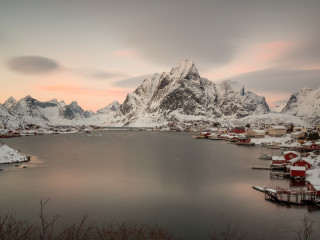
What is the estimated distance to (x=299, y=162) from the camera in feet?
130

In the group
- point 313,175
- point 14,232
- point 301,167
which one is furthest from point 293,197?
point 14,232

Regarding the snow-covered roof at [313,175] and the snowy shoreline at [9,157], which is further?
the snowy shoreline at [9,157]

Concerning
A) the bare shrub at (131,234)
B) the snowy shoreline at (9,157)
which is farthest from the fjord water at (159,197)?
the snowy shoreline at (9,157)

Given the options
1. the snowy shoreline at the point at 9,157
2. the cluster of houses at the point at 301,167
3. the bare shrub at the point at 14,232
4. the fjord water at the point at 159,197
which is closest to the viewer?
the bare shrub at the point at 14,232

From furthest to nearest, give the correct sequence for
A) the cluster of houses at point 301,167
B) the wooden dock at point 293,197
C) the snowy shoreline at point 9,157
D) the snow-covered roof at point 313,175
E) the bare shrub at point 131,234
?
the snowy shoreline at point 9,157
the cluster of houses at point 301,167
the snow-covered roof at point 313,175
the wooden dock at point 293,197
the bare shrub at point 131,234

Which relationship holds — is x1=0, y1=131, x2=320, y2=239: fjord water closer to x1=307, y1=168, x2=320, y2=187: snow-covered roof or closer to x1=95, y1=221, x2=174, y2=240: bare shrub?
x1=307, y1=168, x2=320, y2=187: snow-covered roof

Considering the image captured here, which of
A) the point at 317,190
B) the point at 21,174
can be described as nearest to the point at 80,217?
the point at 21,174

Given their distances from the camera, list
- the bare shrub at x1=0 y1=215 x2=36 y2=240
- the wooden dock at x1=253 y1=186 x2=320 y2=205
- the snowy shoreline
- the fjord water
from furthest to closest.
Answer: the snowy shoreline < the wooden dock at x1=253 y1=186 x2=320 y2=205 < the fjord water < the bare shrub at x1=0 y1=215 x2=36 y2=240

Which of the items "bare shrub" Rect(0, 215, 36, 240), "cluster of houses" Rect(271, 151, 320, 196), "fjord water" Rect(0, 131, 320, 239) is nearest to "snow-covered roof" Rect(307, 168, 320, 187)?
"cluster of houses" Rect(271, 151, 320, 196)

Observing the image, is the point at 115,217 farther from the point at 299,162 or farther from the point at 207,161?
the point at 207,161

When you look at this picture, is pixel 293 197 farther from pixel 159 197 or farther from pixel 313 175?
pixel 159 197

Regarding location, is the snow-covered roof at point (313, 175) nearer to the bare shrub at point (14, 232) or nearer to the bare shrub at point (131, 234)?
→ the bare shrub at point (131, 234)

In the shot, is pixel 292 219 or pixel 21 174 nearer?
pixel 292 219

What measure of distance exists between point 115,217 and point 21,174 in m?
22.6
